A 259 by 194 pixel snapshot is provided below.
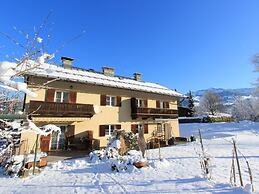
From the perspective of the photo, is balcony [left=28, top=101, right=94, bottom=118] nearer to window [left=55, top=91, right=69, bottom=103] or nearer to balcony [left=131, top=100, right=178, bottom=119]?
window [left=55, top=91, right=69, bottom=103]

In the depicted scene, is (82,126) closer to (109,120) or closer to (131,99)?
(109,120)

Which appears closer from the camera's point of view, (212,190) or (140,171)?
(212,190)

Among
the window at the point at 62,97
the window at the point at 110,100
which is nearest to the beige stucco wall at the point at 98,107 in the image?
the window at the point at 110,100

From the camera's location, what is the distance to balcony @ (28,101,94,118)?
14.1m

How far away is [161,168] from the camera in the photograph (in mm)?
9828

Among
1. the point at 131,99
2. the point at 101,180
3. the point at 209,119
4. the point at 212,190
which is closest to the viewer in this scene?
the point at 212,190

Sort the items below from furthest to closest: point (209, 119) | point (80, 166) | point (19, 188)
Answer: point (209, 119)
point (80, 166)
point (19, 188)

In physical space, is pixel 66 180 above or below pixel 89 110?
below

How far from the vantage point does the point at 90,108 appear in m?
16.7

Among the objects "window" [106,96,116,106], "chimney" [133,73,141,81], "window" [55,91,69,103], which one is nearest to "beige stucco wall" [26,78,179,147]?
"window" [106,96,116,106]

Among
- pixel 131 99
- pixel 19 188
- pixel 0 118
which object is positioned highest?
pixel 131 99

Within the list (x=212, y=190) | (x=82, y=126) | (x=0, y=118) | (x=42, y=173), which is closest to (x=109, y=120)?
(x=82, y=126)

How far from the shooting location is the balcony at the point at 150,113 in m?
20.2

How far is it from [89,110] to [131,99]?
5.51 meters
